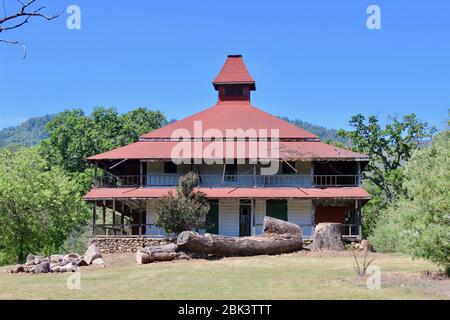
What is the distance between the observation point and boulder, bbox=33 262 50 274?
72.5ft

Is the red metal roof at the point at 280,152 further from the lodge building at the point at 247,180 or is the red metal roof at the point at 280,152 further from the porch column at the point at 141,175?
the porch column at the point at 141,175

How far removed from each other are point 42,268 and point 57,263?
95cm

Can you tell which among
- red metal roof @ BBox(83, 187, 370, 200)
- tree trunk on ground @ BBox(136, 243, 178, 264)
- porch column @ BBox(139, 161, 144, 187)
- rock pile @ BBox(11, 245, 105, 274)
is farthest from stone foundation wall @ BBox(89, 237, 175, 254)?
tree trunk on ground @ BBox(136, 243, 178, 264)

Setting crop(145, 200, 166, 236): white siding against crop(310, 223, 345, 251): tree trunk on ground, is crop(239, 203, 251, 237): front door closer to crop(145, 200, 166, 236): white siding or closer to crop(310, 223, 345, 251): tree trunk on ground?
crop(145, 200, 166, 236): white siding

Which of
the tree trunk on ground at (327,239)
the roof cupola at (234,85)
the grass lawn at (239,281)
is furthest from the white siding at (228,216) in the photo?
the roof cupola at (234,85)

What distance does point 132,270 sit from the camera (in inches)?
852

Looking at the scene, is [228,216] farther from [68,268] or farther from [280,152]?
[68,268]

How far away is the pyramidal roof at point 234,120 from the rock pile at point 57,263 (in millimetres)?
12873

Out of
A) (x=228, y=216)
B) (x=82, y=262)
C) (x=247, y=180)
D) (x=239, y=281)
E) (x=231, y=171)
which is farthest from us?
(x=231, y=171)

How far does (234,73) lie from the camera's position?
138ft

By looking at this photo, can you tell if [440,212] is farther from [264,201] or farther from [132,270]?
[264,201]

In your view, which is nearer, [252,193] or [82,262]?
[82,262]

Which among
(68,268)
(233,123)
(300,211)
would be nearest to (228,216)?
(300,211)

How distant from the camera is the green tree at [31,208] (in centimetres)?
3775
